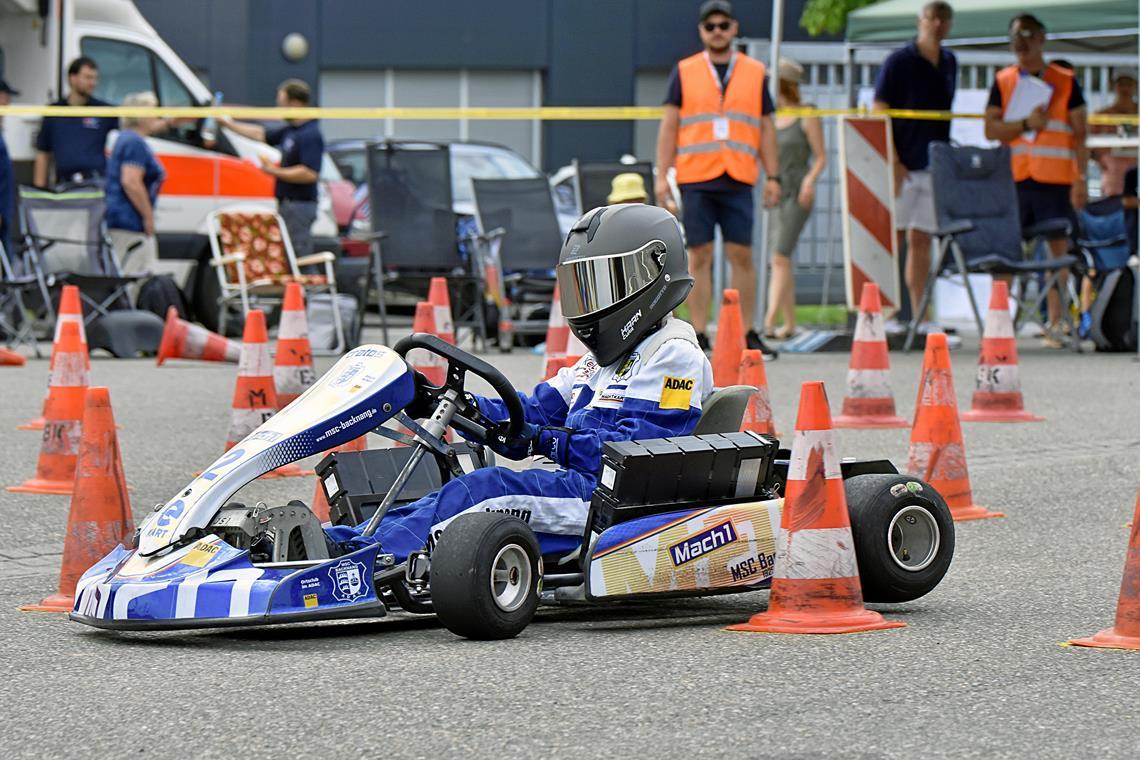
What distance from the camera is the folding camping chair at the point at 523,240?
1590 centimetres

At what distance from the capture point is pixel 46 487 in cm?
807

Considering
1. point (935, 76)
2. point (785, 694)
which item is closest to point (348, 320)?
point (935, 76)

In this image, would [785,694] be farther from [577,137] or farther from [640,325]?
[577,137]

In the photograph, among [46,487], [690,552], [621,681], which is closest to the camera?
[621,681]

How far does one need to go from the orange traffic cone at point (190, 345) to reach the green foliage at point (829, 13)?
15.7 metres

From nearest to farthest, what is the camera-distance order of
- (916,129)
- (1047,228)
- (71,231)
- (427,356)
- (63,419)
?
1. (63,419)
2. (427,356)
3. (916,129)
4. (1047,228)
5. (71,231)

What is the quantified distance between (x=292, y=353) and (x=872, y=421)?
2818 mm

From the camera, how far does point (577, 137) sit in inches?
1300

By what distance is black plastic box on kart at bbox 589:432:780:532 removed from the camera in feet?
17.5

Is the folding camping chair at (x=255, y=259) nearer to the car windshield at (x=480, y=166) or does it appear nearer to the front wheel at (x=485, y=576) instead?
the car windshield at (x=480, y=166)

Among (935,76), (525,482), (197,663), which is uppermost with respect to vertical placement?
(935,76)

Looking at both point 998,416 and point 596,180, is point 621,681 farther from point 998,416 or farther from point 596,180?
point 596,180

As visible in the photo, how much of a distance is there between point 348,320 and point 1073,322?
551 centimetres

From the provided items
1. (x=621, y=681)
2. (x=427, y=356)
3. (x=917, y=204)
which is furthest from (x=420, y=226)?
(x=621, y=681)
